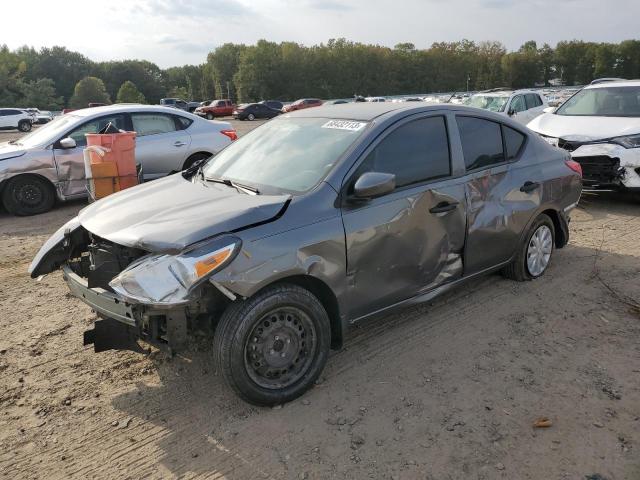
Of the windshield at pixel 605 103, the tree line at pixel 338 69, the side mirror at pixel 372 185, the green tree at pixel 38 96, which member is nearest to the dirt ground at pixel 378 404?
the side mirror at pixel 372 185

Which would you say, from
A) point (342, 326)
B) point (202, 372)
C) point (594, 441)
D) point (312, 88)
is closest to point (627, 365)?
point (594, 441)

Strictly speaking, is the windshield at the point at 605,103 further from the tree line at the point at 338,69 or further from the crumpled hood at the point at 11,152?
the tree line at the point at 338,69

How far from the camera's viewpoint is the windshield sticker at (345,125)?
12.1ft

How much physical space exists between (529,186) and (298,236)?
2516 mm

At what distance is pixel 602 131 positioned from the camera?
7816 mm

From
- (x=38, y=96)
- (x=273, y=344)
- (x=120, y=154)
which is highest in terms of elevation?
(x=38, y=96)

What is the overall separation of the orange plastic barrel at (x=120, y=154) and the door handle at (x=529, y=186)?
5270 millimetres

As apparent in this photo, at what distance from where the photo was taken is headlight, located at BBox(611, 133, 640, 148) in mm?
7398

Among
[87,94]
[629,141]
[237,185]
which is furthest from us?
[87,94]

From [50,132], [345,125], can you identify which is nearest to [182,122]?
[50,132]

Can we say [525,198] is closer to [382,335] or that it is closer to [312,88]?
[382,335]

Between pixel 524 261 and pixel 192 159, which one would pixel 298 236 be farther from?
pixel 192 159

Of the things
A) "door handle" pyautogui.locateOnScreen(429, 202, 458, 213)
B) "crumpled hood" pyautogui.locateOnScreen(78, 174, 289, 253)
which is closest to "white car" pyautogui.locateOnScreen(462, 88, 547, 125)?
"door handle" pyautogui.locateOnScreen(429, 202, 458, 213)

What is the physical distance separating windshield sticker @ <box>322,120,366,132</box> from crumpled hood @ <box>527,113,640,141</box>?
17.9ft
